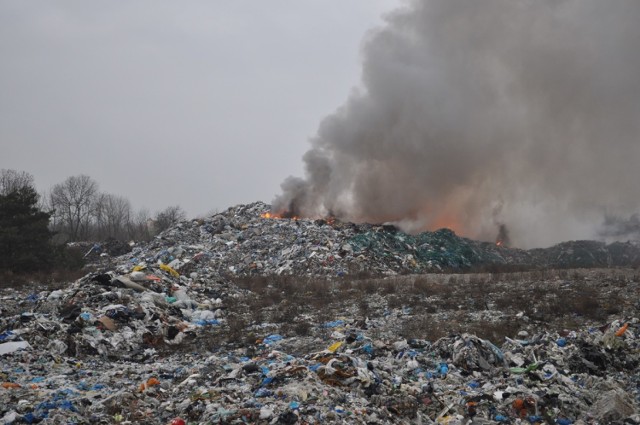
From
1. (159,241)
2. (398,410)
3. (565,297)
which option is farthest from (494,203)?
(398,410)

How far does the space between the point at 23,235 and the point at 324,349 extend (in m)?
14.5

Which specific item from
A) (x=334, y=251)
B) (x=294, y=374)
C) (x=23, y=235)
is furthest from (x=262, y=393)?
(x=23, y=235)

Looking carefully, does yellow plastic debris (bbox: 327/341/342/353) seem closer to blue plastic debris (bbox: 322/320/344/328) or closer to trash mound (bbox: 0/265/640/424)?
trash mound (bbox: 0/265/640/424)

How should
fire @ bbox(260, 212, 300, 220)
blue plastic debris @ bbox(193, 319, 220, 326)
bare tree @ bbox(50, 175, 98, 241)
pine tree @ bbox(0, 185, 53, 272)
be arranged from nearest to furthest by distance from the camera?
1. blue plastic debris @ bbox(193, 319, 220, 326)
2. pine tree @ bbox(0, 185, 53, 272)
3. fire @ bbox(260, 212, 300, 220)
4. bare tree @ bbox(50, 175, 98, 241)

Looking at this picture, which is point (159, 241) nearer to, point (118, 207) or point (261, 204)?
point (261, 204)

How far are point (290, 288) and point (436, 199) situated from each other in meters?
14.8

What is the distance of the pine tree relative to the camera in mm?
15086

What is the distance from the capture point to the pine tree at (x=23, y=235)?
15086mm

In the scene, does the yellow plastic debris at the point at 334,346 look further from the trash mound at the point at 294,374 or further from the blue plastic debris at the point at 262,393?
the blue plastic debris at the point at 262,393

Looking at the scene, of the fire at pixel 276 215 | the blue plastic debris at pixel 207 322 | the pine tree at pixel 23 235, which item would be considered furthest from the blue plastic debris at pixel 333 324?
the fire at pixel 276 215

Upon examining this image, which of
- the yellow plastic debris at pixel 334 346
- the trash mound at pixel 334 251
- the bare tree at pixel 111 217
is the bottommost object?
the yellow plastic debris at pixel 334 346

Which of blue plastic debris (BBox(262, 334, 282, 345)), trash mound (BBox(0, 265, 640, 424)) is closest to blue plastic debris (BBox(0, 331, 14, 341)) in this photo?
trash mound (BBox(0, 265, 640, 424))

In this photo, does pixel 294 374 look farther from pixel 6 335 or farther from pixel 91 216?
pixel 91 216

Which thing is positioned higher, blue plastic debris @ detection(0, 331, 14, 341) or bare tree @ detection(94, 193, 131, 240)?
bare tree @ detection(94, 193, 131, 240)
